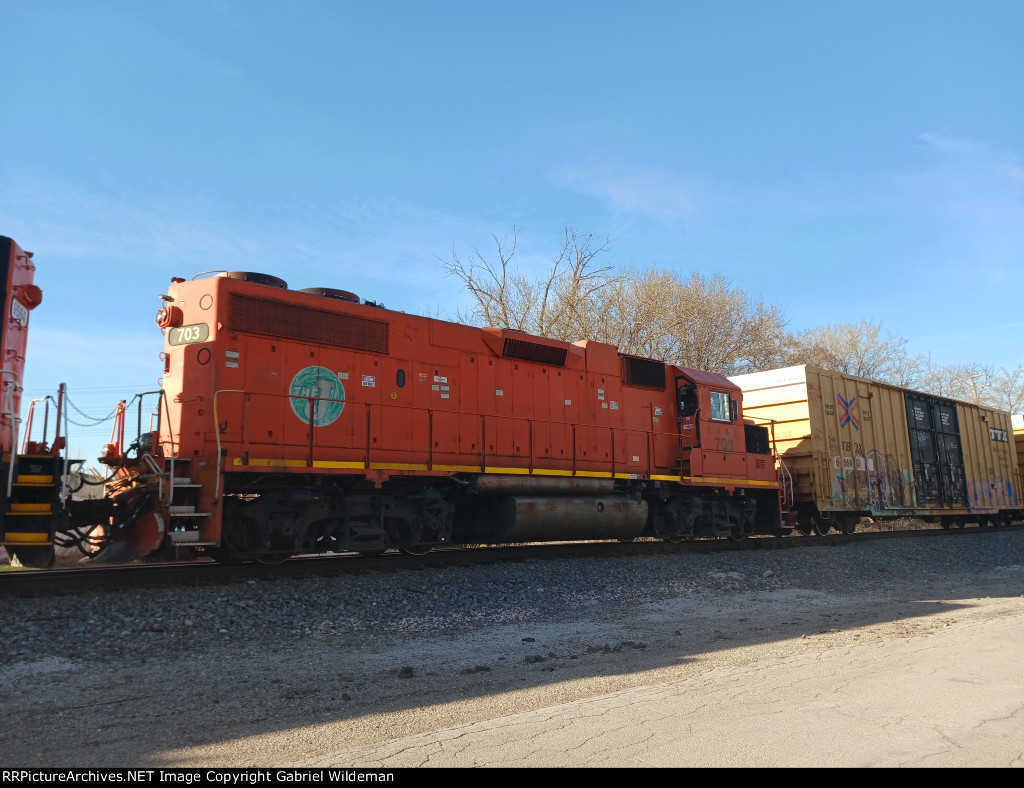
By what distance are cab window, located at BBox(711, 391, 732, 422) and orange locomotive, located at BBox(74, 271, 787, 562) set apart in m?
0.67

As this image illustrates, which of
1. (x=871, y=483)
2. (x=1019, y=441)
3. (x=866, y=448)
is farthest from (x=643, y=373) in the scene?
(x=1019, y=441)

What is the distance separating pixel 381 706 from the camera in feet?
16.2

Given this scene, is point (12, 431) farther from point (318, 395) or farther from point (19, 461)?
point (318, 395)

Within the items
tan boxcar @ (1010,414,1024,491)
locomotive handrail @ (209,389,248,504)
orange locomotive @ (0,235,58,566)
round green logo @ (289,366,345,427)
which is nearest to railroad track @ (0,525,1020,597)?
orange locomotive @ (0,235,58,566)

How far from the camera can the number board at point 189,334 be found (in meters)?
9.75

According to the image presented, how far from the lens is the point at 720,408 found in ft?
51.3

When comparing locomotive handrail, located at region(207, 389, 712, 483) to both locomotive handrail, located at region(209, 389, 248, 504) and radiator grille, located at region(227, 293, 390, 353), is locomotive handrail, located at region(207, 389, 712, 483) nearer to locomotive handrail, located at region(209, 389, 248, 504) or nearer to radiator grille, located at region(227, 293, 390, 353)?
locomotive handrail, located at region(209, 389, 248, 504)

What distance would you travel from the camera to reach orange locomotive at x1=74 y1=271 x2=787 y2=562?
9.13 m

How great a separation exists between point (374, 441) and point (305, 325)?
1.90 metres

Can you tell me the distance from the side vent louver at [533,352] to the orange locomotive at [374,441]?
28mm

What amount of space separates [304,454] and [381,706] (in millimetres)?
5552

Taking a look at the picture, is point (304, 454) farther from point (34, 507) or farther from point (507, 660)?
point (507, 660)

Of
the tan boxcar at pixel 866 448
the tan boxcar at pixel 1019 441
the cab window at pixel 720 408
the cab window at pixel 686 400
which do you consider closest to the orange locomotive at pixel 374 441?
the cab window at pixel 686 400
